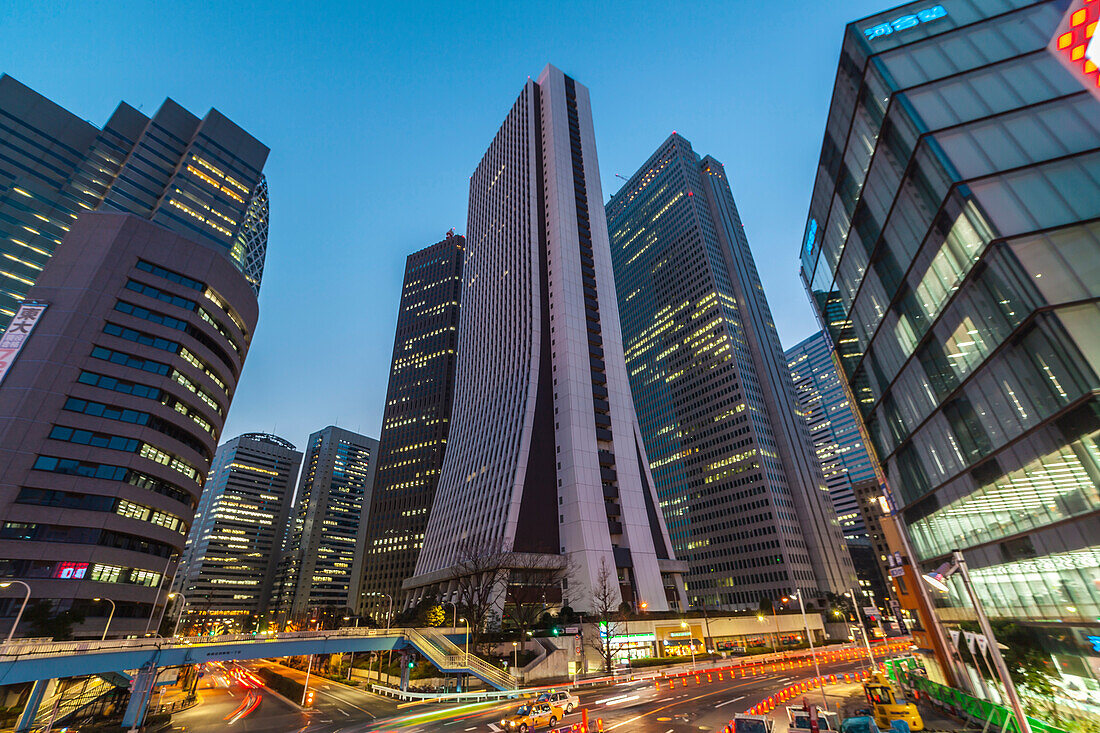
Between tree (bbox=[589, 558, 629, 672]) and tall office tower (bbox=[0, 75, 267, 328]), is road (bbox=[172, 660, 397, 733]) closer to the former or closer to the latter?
tree (bbox=[589, 558, 629, 672])

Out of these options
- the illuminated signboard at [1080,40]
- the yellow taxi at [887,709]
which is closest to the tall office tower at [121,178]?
the yellow taxi at [887,709]

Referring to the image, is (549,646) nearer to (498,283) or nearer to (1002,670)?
(1002,670)

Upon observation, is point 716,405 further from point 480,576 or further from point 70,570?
point 70,570

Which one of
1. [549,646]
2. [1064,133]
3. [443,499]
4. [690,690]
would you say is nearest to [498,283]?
[443,499]

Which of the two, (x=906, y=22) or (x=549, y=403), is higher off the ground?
(x=549, y=403)

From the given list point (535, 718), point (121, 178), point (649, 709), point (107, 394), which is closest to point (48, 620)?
point (107, 394)

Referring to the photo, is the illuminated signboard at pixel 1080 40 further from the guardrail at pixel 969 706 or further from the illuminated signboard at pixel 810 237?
the illuminated signboard at pixel 810 237

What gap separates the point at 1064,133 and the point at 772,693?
3323cm

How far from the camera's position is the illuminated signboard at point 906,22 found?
25.6 metres

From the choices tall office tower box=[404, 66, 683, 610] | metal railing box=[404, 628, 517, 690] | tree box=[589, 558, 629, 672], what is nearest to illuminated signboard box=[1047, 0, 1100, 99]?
metal railing box=[404, 628, 517, 690]

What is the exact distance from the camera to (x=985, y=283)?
19.3m

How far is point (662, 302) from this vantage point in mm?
153125

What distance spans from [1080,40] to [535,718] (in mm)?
28527

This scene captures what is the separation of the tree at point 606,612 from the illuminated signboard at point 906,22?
5338 cm
